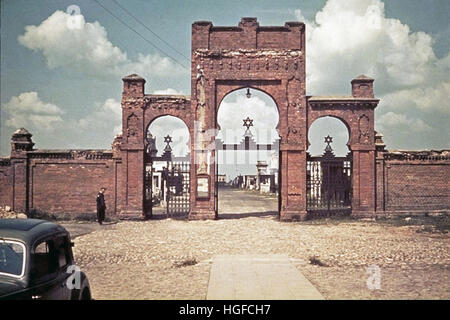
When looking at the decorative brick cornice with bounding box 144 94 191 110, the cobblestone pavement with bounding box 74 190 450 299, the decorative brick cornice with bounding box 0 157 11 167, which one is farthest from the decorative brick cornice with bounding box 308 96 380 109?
the decorative brick cornice with bounding box 0 157 11 167

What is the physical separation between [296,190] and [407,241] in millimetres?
6867

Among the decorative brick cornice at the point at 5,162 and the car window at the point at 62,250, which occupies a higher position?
the decorative brick cornice at the point at 5,162

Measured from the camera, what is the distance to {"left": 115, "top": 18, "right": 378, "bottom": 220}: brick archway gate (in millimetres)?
19922

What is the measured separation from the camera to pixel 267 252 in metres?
11.5

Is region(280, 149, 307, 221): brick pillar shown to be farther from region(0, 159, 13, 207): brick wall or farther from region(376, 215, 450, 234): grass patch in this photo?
region(0, 159, 13, 207): brick wall

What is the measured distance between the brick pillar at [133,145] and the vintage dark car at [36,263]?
14488mm

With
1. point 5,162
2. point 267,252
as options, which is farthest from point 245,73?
point 5,162

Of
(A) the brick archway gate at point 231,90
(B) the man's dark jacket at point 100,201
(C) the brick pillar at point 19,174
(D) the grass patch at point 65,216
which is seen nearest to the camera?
(B) the man's dark jacket at point 100,201

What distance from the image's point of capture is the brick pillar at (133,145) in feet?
65.9

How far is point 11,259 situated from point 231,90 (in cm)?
1644

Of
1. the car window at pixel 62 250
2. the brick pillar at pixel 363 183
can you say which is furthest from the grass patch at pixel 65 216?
the car window at pixel 62 250

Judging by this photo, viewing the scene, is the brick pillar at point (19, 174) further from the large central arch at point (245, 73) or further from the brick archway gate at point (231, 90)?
the large central arch at point (245, 73)

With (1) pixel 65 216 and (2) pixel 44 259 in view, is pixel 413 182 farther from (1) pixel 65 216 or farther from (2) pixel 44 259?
(2) pixel 44 259

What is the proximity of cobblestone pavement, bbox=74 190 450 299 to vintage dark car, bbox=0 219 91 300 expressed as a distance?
1.89m
